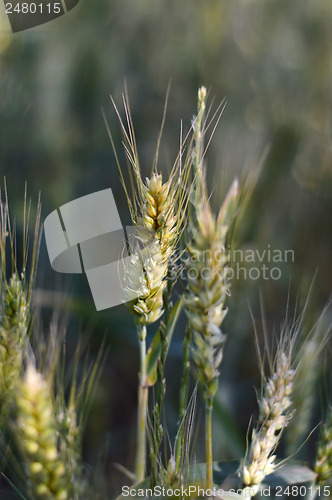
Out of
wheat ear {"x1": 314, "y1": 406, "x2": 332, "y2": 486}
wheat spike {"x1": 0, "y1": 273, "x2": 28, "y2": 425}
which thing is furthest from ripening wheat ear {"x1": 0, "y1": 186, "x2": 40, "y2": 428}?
wheat ear {"x1": 314, "y1": 406, "x2": 332, "y2": 486}

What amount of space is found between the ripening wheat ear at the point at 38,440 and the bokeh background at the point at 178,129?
33 cm

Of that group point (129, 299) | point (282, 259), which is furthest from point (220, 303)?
point (282, 259)

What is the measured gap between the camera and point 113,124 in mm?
990

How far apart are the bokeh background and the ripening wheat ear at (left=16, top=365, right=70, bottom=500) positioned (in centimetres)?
33

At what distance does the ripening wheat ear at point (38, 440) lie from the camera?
296mm

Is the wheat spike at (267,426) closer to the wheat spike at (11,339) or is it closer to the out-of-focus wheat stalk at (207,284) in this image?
the out-of-focus wheat stalk at (207,284)

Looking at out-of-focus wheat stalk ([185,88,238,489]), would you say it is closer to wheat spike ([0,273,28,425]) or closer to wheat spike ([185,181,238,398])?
wheat spike ([185,181,238,398])

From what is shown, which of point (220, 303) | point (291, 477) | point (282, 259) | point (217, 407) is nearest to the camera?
point (220, 303)

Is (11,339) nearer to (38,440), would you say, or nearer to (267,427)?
(38,440)

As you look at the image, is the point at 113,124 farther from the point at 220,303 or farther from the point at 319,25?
the point at 220,303

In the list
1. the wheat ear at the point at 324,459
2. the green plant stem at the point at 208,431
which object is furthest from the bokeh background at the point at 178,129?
the green plant stem at the point at 208,431

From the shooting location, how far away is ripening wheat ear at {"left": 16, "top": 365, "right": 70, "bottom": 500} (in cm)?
30

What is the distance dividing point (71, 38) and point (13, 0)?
0.19m

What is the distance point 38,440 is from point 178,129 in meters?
0.77
